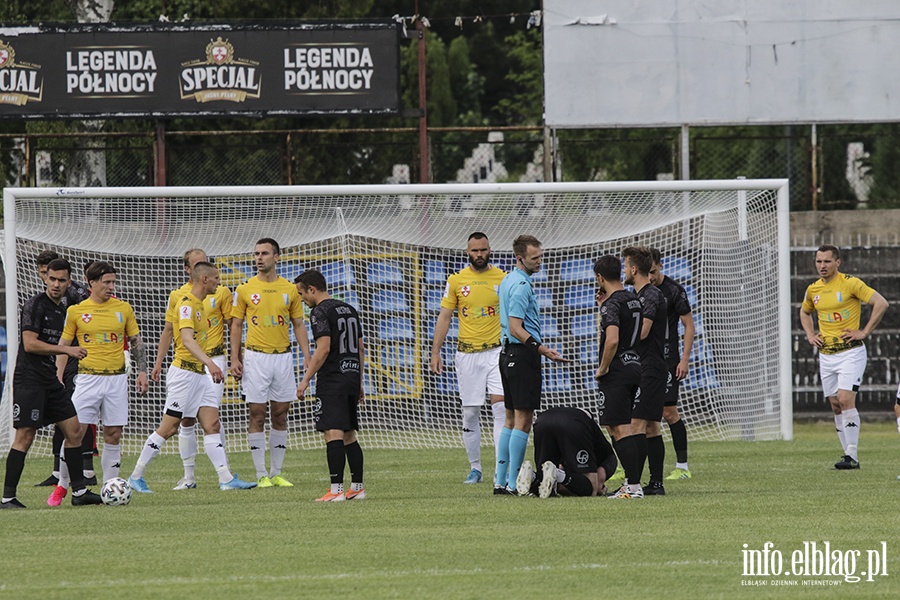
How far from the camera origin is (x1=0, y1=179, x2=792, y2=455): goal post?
55.4 ft

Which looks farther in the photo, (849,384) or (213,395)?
Answer: (849,384)

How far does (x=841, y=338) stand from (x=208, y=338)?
20.8ft

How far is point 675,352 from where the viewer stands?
12812 mm

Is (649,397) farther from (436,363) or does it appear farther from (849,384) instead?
(849,384)

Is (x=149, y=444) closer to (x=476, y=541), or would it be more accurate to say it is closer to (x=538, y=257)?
(x=538, y=257)

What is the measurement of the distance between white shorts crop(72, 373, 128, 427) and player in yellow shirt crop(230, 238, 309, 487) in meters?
1.30

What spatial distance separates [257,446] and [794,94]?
1091 centimetres

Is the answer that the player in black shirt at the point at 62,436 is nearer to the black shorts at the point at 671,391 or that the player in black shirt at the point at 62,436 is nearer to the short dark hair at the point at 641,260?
the short dark hair at the point at 641,260

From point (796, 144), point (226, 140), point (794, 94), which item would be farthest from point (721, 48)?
point (796, 144)

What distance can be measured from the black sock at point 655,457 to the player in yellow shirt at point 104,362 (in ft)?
14.8

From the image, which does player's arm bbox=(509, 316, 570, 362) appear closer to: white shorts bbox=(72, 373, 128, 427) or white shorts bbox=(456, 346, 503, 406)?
white shorts bbox=(456, 346, 503, 406)

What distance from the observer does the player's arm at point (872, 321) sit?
1333 cm

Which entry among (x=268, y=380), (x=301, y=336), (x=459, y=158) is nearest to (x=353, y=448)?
(x=301, y=336)

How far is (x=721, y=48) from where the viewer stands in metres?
20.0
